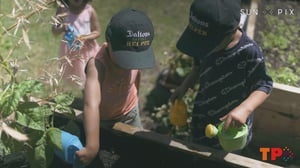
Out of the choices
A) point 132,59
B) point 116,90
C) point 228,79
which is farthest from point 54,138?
point 228,79

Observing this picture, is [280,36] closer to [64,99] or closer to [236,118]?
[236,118]

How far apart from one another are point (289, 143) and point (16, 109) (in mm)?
1591

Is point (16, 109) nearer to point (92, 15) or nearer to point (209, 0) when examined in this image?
point (209, 0)

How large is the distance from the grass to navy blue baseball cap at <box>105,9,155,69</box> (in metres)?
1.46

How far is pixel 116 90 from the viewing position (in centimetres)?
222

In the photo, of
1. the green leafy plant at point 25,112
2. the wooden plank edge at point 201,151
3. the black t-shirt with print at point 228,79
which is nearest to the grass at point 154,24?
the black t-shirt with print at point 228,79

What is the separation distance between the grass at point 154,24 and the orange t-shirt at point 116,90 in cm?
110

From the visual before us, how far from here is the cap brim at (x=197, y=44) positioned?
1.93 meters

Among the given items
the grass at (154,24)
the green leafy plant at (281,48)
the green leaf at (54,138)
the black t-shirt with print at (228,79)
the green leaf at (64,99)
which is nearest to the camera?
the green leaf at (54,138)

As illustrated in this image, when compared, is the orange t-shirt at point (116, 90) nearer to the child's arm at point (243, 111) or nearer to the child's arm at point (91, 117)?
the child's arm at point (91, 117)

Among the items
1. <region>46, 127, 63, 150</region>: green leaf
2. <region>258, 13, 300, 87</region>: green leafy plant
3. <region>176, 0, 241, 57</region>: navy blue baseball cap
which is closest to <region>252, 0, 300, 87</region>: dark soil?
<region>258, 13, 300, 87</region>: green leafy plant

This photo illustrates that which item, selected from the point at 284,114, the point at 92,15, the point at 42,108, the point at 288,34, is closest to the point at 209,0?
the point at 42,108

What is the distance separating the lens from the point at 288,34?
11.3 ft

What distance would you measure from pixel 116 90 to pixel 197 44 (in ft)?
1.53
